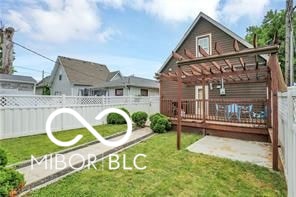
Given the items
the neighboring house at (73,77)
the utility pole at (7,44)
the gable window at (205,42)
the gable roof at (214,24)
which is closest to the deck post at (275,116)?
the gable roof at (214,24)

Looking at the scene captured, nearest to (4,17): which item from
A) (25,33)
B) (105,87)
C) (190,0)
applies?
(25,33)

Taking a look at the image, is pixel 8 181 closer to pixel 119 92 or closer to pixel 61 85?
pixel 119 92

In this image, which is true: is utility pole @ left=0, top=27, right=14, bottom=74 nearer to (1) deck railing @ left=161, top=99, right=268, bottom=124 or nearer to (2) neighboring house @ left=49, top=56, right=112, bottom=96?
(2) neighboring house @ left=49, top=56, right=112, bottom=96

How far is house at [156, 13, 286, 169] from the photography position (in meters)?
5.97

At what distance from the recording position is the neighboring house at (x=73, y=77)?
80.4 feet

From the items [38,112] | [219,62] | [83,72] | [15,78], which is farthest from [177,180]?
[83,72]

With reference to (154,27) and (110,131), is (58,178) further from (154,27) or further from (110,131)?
(154,27)

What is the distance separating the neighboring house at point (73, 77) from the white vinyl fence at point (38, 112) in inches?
483

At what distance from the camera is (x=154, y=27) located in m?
Answer: 17.8

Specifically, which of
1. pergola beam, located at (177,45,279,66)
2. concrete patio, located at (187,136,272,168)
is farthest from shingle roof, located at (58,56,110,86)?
pergola beam, located at (177,45,279,66)

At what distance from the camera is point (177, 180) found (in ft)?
15.2

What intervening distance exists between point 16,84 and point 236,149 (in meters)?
16.8

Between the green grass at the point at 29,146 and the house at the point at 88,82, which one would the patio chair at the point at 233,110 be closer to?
the green grass at the point at 29,146

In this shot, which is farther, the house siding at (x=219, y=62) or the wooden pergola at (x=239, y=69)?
the house siding at (x=219, y=62)
